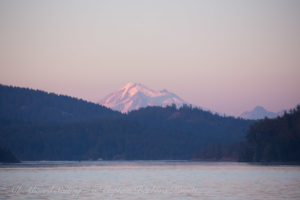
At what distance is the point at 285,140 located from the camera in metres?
A: 188

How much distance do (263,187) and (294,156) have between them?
4358 inches

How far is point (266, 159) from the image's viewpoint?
190 metres

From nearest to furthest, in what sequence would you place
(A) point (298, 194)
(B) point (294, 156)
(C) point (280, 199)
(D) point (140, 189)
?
(C) point (280, 199), (A) point (298, 194), (D) point (140, 189), (B) point (294, 156)

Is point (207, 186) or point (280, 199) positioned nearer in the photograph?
point (280, 199)

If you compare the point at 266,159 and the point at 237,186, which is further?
the point at 266,159

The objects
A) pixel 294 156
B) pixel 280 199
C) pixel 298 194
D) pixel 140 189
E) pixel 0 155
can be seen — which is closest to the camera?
pixel 280 199

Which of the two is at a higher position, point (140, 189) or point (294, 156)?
point (294, 156)

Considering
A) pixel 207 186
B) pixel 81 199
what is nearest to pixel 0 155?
pixel 207 186

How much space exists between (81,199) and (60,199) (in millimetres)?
2018

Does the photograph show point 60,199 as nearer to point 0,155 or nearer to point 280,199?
point 280,199

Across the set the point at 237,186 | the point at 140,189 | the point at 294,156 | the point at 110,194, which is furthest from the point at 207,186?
the point at 294,156

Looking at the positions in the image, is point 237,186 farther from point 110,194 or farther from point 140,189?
point 110,194

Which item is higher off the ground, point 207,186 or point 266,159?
point 266,159

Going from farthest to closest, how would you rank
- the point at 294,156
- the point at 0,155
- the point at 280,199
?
the point at 0,155 < the point at 294,156 < the point at 280,199
